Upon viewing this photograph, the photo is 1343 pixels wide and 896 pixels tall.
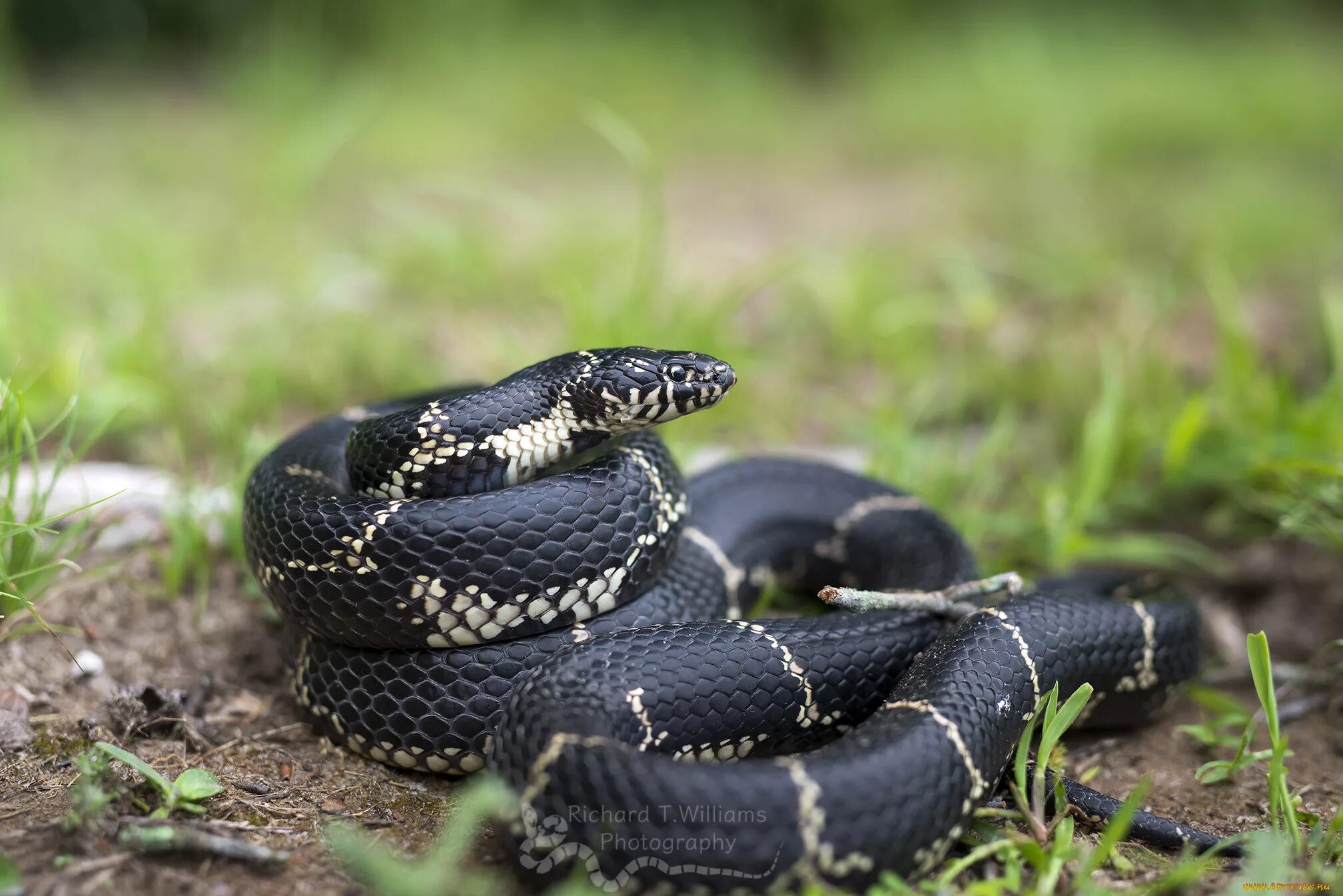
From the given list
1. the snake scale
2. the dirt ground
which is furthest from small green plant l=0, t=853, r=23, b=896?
the snake scale

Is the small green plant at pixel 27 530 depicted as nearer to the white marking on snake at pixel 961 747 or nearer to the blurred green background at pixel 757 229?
the blurred green background at pixel 757 229

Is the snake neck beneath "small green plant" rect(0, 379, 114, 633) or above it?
above

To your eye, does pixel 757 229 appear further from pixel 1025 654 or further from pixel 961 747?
pixel 961 747

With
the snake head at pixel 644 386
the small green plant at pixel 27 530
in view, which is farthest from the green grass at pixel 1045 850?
the small green plant at pixel 27 530

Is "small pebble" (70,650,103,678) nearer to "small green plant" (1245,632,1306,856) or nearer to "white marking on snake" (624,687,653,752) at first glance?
"white marking on snake" (624,687,653,752)

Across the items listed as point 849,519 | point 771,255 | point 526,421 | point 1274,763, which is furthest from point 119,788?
point 771,255
